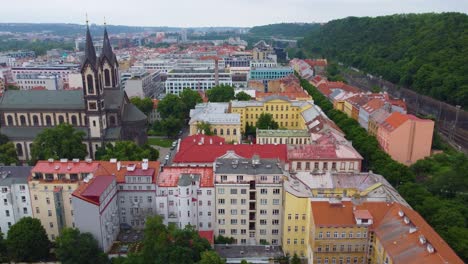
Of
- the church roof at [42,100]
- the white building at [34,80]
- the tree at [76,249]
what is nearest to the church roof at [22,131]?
the church roof at [42,100]

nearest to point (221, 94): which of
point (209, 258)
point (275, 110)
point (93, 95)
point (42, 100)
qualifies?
point (275, 110)

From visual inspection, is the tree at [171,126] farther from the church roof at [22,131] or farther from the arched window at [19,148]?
the arched window at [19,148]

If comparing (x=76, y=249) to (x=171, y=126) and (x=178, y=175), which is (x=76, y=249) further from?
(x=171, y=126)

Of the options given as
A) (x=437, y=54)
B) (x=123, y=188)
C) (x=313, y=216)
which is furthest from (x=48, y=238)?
(x=437, y=54)

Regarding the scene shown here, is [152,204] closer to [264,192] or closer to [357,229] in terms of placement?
[264,192]

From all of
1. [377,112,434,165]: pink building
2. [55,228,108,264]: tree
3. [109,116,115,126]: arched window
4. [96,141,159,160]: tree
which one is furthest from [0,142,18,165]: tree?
[377,112,434,165]: pink building

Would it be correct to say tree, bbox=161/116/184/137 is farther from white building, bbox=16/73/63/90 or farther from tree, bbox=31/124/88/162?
white building, bbox=16/73/63/90
